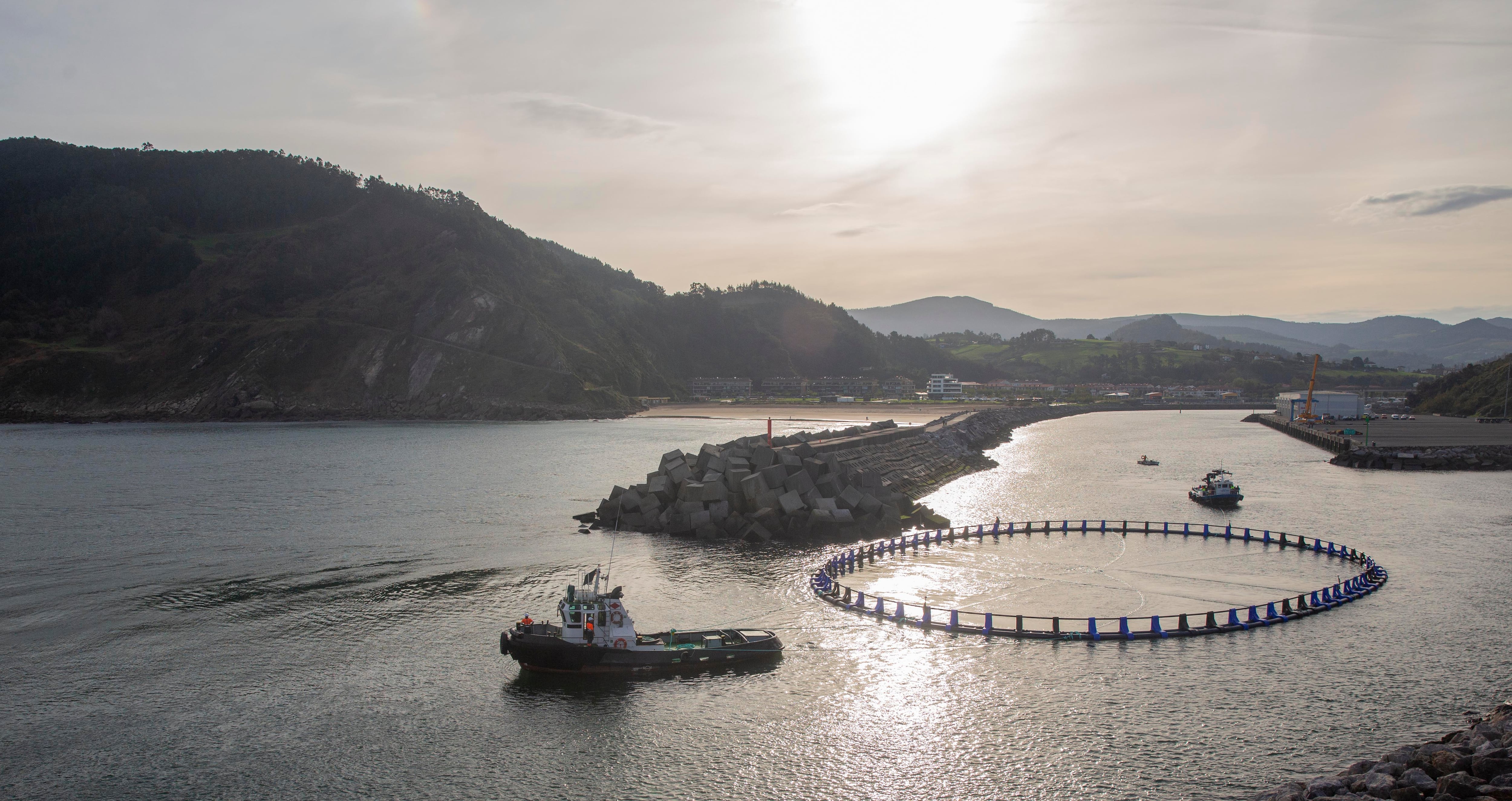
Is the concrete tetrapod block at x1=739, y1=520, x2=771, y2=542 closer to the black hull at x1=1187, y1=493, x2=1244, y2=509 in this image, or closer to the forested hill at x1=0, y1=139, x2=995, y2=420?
the black hull at x1=1187, y1=493, x2=1244, y2=509

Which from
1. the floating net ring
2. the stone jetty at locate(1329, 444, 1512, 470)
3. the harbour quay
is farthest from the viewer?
the harbour quay

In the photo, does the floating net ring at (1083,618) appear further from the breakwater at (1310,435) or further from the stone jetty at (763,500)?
the breakwater at (1310,435)

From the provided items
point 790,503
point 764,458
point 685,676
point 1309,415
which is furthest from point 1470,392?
point 685,676

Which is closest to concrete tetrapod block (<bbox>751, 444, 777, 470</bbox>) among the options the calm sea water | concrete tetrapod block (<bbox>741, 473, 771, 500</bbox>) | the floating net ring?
concrete tetrapod block (<bbox>741, 473, 771, 500</bbox>)

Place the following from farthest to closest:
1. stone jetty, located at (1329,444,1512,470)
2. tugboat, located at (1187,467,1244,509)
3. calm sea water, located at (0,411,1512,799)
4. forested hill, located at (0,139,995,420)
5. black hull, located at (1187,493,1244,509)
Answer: forested hill, located at (0,139,995,420)
stone jetty, located at (1329,444,1512,470)
tugboat, located at (1187,467,1244,509)
black hull, located at (1187,493,1244,509)
calm sea water, located at (0,411,1512,799)

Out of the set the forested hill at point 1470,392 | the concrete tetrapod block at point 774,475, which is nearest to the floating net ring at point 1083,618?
the concrete tetrapod block at point 774,475

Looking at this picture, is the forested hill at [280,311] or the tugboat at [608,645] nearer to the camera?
the tugboat at [608,645]
